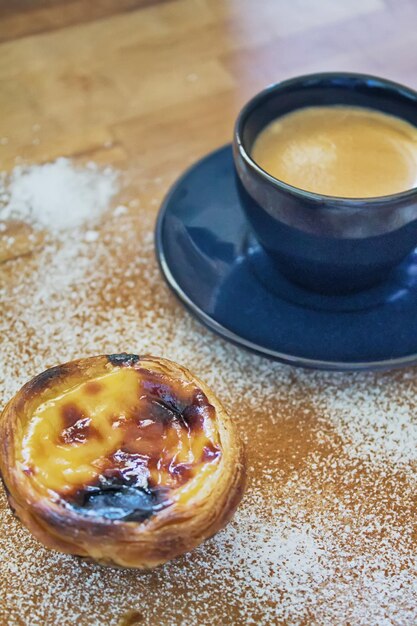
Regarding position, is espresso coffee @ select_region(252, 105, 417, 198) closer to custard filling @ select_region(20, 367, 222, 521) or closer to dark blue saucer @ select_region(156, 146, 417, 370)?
dark blue saucer @ select_region(156, 146, 417, 370)

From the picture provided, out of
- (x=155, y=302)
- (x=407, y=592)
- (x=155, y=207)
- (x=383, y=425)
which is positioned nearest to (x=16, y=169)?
(x=155, y=207)

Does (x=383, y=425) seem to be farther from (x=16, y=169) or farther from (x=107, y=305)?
(x=16, y=169)

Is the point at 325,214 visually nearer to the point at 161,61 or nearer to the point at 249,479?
the point at 249,479

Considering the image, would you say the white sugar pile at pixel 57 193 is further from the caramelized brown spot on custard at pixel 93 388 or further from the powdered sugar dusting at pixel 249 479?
the caramelized brown spot on custard at pixel 93 388

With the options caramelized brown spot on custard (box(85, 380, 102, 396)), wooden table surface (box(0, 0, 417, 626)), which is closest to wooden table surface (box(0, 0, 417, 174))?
wooden table surface (box(0, 0, 417, 626))

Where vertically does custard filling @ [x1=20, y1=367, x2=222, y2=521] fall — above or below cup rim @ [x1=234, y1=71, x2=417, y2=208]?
below

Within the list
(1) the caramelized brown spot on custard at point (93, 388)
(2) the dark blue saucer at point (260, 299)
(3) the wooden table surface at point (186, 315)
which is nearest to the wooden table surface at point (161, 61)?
(3) the wooden table surface at point (186, 315)
